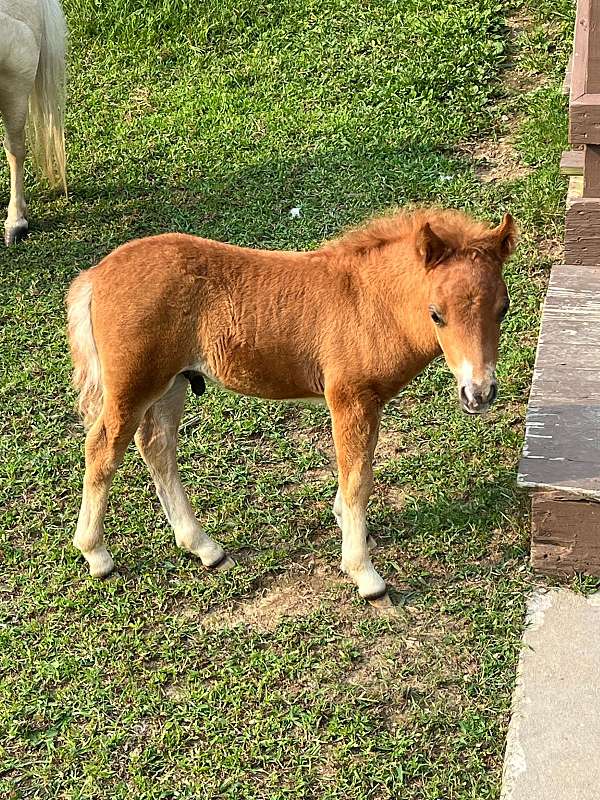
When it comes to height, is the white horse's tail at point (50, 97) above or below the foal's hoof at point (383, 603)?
above

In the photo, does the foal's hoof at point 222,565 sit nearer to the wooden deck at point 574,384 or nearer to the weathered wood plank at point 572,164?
the wooden deck at point 574,384

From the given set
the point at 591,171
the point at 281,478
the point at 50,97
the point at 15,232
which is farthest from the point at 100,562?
the point at 50,97

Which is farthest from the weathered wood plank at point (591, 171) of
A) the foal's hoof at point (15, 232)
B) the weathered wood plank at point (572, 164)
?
the foal's hoof at point (15, 232)

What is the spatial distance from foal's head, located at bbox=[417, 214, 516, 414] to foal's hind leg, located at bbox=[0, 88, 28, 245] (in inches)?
151

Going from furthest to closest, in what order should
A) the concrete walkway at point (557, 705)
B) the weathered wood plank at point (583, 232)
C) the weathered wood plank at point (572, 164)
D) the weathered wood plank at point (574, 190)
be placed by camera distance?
1. the weathered wood plank at point (572, 164)
2. the weathered wood plank at point (574, 190)
3. the weathered wood plank at point (583, 232)
4. the concrete walkway at point (557, 705)

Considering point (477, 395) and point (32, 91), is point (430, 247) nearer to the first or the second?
point (477, 395)

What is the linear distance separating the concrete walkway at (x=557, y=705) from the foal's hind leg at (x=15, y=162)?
4064mm

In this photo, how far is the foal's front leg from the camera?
3746 mm

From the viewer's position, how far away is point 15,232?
653cm

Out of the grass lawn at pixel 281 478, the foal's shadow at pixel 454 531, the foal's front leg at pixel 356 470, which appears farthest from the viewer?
the foal's shadow at pixel 454 531

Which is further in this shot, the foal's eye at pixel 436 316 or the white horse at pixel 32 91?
the white horse at pixel 32 91

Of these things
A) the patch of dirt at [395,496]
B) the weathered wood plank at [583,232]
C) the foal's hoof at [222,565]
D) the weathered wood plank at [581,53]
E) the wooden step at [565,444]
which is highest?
the weathered wood plank at [581,53]

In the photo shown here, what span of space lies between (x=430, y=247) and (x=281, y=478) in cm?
165

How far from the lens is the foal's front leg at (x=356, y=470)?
3.75m
